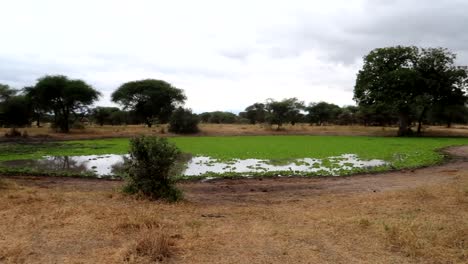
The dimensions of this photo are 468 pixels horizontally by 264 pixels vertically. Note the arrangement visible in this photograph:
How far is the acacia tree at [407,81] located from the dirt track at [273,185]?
115 feet

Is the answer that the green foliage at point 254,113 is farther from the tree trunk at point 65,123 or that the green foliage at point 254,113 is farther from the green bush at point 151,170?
the green bush at point 151,170

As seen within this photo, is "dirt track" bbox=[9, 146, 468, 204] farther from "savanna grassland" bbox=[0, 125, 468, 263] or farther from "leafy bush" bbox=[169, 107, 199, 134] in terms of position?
"leafy bush" bbox=[169, 107, 199, 134]

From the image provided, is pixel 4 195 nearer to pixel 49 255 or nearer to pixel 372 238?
pixel 49 255

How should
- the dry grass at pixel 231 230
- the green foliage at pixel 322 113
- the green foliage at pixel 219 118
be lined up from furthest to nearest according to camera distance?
the green foliage at pixel 219 118 < the green foliage at pixel 322 113 < the dry grass at pixel 231 230

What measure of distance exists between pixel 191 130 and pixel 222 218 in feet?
156

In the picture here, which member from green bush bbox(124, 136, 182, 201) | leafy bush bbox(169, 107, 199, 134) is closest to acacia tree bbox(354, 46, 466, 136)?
leafy bush bbox(169, 107, 199, 134)

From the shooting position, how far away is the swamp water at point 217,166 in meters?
18.4

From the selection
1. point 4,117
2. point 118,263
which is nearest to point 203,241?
point 118,263

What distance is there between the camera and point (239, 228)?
26.1ft

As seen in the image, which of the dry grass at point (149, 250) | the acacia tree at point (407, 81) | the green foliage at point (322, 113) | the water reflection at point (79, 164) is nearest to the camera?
the dry grass at point (149, 250)

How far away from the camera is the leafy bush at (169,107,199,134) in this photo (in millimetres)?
55381

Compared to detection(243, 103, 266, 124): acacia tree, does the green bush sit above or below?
below

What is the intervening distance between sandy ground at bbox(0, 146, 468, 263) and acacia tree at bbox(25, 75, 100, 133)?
144 ft

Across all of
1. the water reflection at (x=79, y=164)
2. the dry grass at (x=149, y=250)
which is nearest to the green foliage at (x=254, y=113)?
the water reflection at (x=79, y=164)
